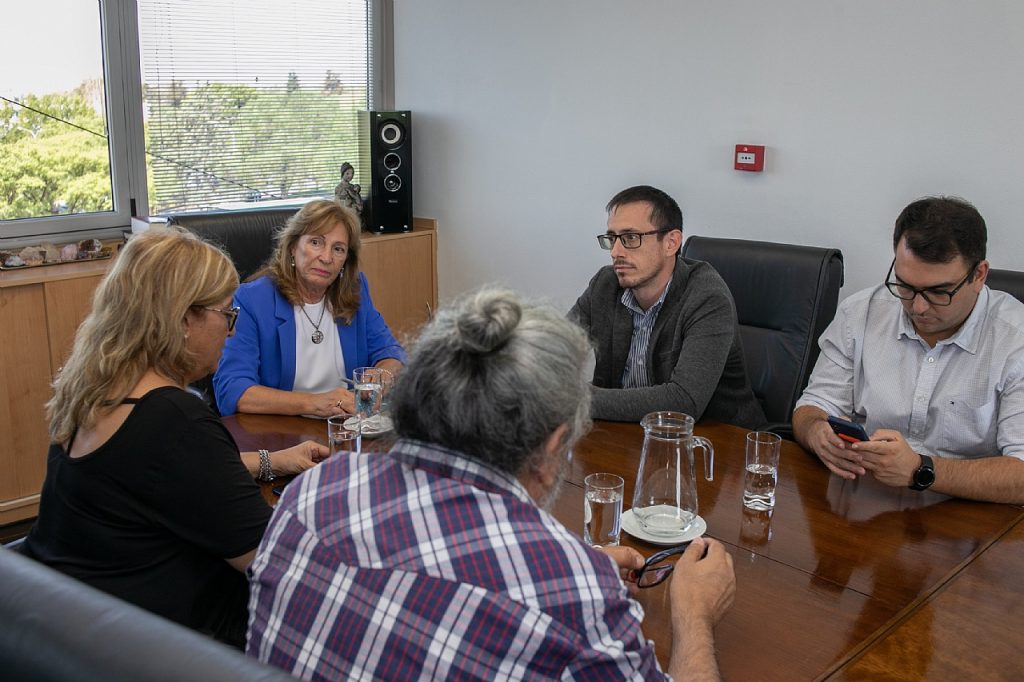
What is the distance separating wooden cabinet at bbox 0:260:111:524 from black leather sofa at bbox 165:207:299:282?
0.60 meters

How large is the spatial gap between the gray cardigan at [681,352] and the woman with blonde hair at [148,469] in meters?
1.01

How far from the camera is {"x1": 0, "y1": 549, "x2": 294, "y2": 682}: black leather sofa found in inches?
33.0

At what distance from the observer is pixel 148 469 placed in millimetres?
1510

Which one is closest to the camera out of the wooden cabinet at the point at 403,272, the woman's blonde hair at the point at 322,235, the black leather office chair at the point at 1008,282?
the black leather office chair at the point at 1008,282

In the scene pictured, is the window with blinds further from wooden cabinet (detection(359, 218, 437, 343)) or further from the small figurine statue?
wooden cabinet (detection(359, 218, 437, 343))

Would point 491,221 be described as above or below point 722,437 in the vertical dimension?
above

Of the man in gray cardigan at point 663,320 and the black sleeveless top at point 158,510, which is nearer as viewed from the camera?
the black sleeveless top at point 158,510

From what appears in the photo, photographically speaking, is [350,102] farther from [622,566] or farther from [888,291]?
[622,566]

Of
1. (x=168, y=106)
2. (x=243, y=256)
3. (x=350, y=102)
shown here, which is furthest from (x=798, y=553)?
(x=350, y=102)

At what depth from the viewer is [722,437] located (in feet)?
7.40

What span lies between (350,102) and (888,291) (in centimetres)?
333

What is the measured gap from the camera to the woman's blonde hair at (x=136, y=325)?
157cm

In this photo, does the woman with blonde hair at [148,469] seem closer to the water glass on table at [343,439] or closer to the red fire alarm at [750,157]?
the water glass on table at [343,439]

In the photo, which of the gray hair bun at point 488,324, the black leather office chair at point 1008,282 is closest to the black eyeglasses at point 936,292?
the black leather office chair at point 1008,282
